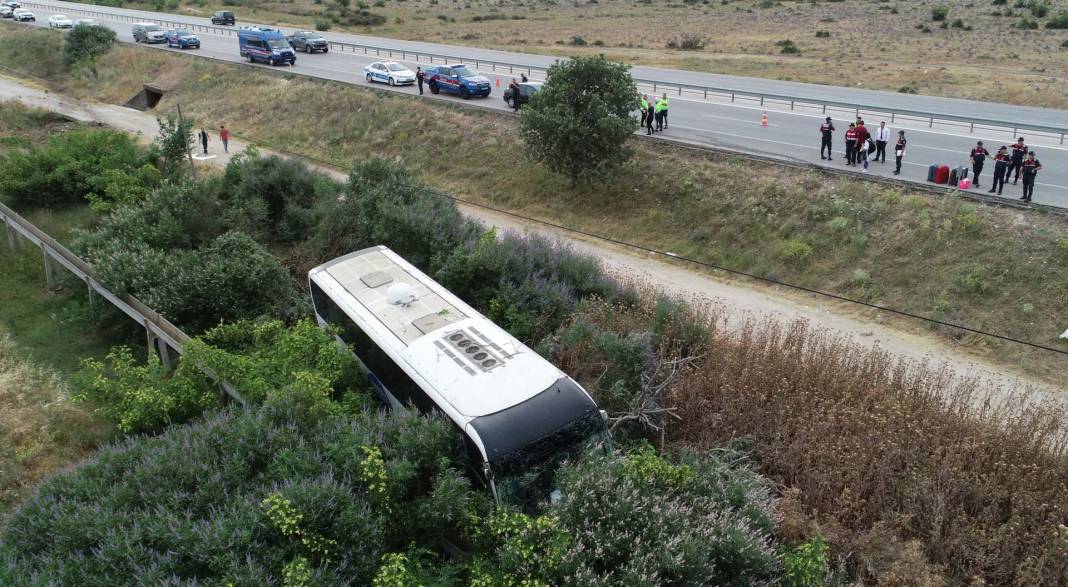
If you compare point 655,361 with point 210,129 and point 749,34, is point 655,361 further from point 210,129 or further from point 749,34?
point 749,34

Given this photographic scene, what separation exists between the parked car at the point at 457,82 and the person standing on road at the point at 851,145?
18629 millimetres

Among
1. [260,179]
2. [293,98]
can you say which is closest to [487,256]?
[260,179]

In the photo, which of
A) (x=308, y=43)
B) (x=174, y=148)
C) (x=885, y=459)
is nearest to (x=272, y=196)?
(x=174, y=148)

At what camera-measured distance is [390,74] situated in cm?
4038

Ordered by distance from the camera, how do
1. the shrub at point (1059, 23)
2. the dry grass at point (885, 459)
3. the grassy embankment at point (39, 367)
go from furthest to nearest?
the shrub at point (1059, 23) < the grassy embankment at point (39, 367) < the dry grass at point (885, 459)

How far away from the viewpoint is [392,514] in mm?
8805

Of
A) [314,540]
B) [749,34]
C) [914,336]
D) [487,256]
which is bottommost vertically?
Result: [914,336]

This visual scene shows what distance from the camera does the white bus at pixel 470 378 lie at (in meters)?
9.51

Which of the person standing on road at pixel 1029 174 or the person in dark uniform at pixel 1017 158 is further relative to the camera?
the person in dark uniform at pixel 1017 158

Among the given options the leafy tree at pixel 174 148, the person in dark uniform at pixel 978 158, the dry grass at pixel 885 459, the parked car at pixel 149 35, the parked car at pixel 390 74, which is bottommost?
the dry grass at pixel 885 459

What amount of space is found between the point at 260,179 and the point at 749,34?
169 feet

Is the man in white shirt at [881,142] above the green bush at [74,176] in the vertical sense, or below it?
above

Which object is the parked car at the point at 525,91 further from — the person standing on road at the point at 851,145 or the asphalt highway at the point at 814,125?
the person standing on road at the point at 851,145

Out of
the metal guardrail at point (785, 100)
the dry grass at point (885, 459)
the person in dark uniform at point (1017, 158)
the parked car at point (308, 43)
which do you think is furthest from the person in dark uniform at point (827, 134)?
the parked car at point (308, 43)
